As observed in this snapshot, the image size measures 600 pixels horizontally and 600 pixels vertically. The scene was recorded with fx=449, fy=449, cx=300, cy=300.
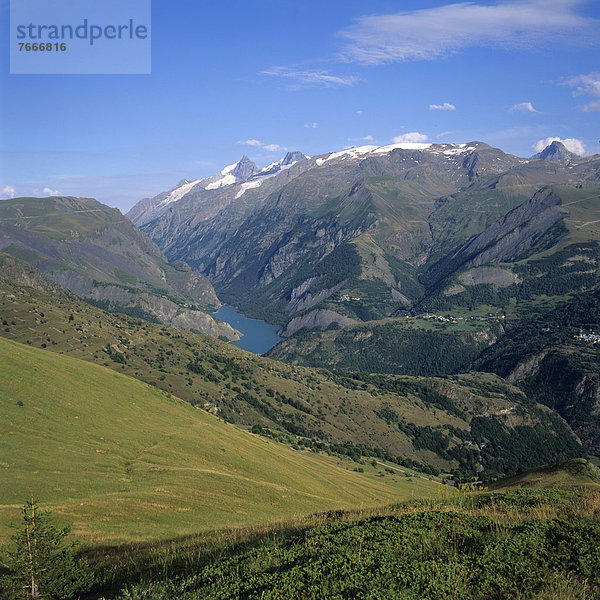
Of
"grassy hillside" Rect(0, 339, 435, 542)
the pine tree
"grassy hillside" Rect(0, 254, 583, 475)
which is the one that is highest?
the pine tree

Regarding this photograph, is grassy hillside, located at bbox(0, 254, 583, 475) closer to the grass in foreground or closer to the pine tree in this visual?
the grass in foreground

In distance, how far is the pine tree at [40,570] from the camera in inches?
468

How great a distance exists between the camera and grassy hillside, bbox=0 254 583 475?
122m

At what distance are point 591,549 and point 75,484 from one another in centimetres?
2836

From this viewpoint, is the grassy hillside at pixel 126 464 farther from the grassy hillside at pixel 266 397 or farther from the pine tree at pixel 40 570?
the grassy hillside at pixel 266 397

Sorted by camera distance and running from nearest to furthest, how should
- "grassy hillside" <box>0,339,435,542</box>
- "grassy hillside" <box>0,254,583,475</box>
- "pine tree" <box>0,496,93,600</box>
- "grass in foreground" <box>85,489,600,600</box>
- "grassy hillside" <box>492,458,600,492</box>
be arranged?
"grass in foreground" <box>85,489,600,600</box> → "pine tree" <box>0,496,93,600</box> → "grassy hillside" <box>0,339,435,542</box> → "grassy hillside" <box>492,458,600,492</box> → "grassy hillside" <box>0,254,583,475</box>

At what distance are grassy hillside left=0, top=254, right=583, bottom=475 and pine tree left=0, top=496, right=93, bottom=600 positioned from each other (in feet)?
289

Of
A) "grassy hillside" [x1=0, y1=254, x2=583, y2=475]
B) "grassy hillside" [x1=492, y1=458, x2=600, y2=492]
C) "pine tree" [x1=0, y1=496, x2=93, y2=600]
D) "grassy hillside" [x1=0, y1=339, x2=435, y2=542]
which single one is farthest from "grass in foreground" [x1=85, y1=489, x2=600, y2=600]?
"grassy hillside" [x1=0, y1=254, x2=583, y2=475]

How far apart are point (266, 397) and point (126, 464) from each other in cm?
11621

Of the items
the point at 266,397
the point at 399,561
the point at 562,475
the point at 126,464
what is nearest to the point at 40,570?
the point at 399,561

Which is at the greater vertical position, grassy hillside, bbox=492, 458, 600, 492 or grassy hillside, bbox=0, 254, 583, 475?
grassy hillside, bbox=492, 458, 600, 492

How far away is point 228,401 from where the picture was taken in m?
129

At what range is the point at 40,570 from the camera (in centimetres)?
1201

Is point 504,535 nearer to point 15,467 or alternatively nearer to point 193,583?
point 193,583
